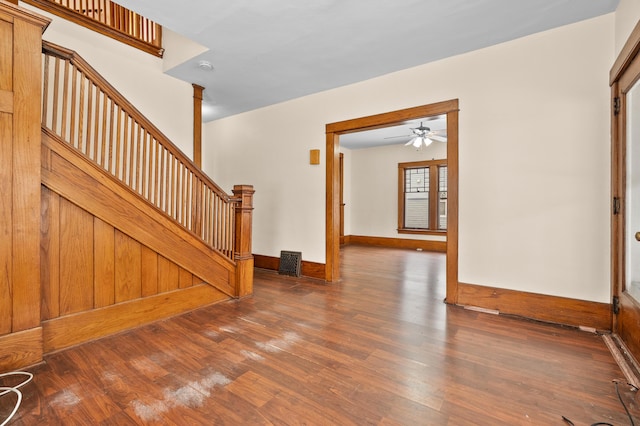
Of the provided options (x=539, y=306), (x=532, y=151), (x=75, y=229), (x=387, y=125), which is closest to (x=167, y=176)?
(x=75, y=229)

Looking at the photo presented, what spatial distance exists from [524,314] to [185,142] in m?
4.46

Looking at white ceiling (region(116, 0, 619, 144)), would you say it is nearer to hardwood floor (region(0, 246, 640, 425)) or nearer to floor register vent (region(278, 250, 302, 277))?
floor register vent (region(278, 250, 302, 277))

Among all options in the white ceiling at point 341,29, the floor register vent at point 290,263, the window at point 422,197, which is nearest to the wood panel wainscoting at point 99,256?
the white ceiling at point 341,29

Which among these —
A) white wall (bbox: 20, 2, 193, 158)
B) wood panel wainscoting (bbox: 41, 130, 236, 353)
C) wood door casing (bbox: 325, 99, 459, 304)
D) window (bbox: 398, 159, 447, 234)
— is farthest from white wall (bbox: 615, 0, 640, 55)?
window (bbox: 398, 159, 447, 234)

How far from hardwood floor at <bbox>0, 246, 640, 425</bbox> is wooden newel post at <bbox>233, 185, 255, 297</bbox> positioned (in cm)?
46

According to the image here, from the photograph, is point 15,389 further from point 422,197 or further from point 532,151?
point 422,197

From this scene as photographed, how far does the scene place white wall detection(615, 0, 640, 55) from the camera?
195cm

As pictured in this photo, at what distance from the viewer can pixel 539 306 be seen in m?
2.69

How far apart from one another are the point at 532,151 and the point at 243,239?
2993mm

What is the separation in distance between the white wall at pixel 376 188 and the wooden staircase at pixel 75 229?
5367mm

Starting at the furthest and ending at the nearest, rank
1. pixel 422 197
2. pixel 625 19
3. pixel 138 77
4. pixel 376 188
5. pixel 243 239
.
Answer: pixel 376 188
pixel 422 197
pixel 138 77
pixel 243 239
pixel 625 19

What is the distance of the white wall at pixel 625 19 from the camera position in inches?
76.9

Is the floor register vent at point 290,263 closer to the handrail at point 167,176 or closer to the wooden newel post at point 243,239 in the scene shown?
the wooden newel post at point 243,239

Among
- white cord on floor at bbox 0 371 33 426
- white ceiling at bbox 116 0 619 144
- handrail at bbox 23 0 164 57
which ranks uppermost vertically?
handrail at bbox 23 0 164 57
